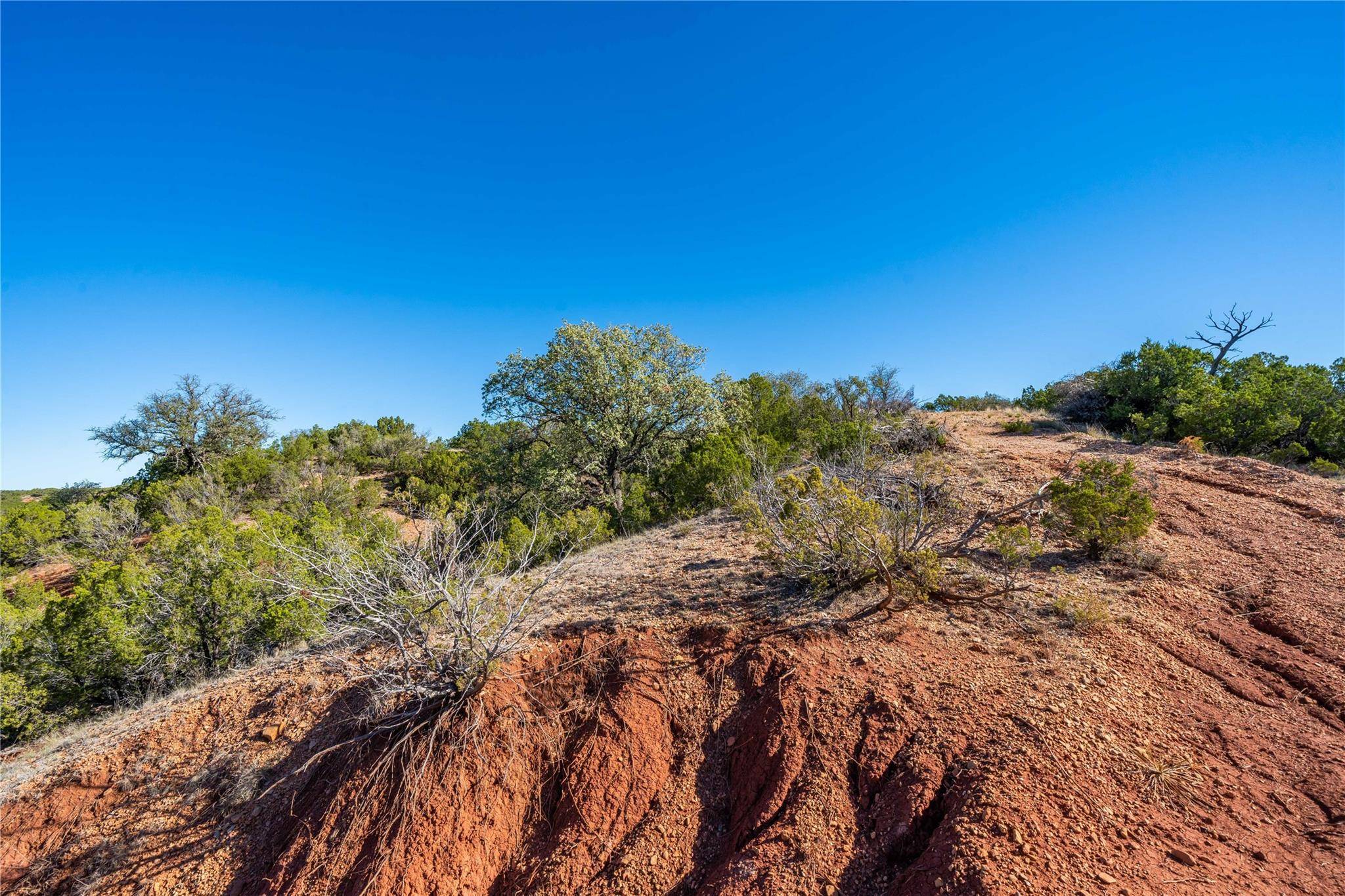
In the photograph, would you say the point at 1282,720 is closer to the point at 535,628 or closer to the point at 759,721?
the point at 759,721

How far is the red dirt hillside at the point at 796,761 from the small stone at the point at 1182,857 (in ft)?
0.09

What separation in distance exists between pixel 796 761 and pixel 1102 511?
15.9 ft

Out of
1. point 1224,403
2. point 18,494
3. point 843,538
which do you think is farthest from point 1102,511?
point 18,494

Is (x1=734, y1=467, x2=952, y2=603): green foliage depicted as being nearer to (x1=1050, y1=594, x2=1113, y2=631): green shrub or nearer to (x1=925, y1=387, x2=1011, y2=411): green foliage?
(x1=1050, y1=594, x2=1113, y2=631): green shrub

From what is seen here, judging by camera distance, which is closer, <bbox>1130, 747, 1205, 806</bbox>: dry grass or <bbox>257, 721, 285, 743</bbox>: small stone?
<bbox>1130, 747, 1205, 806</bbox>: dry grass

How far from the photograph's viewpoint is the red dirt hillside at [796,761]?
273 centimetres

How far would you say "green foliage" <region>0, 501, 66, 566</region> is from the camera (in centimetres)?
1800

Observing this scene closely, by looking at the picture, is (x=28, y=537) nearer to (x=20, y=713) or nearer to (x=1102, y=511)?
(x=20, y=713)

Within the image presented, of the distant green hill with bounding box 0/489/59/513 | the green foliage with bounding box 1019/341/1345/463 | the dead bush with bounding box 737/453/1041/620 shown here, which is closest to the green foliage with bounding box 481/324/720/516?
the dead bush with bounding box 737/453/1041/620

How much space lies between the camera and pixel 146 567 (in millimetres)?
7477

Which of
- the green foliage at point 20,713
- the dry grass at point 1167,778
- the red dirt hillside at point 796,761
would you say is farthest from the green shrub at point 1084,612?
the green foliage at point 20,713

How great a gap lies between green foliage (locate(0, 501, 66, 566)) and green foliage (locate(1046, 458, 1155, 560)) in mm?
31696

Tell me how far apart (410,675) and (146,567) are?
675 centimetres

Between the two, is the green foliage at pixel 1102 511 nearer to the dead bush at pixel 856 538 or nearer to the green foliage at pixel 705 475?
the dead bush at pixel 856 538
